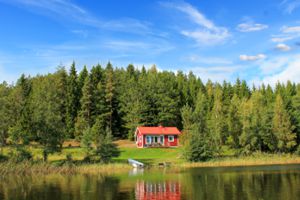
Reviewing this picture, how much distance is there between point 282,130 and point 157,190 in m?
40.5

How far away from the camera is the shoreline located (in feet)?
141

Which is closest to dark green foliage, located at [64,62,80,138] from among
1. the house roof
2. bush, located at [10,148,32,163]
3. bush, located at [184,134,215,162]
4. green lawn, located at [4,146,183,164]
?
green lawn, located at [4,146,183,164]

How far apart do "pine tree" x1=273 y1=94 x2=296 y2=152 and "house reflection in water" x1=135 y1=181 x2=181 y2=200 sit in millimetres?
35525

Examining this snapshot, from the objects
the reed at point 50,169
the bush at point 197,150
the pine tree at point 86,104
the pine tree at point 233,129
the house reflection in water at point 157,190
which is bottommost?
the house reflection in water at point 157,190

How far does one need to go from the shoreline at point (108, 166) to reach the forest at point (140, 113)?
270 centimetres

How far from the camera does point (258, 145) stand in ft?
206

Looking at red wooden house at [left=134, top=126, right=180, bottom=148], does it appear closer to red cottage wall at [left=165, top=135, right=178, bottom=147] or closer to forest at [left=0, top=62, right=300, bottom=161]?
red cottage wall at [left=165, top=135, right=178, bottom=147]

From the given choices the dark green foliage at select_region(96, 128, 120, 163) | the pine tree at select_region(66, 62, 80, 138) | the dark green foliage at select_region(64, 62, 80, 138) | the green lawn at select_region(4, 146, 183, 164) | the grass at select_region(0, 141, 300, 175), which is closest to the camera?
the grass at select_region(0, 141, 300, 175)

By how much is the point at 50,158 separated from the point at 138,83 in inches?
1531

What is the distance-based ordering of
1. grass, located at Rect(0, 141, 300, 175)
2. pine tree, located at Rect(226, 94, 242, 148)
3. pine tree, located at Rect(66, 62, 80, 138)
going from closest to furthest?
grass, located at Rect(0, 141, 300, 175)
pine tree, located at Rect(226, 94, 242, 148)
pine tree, located at Rect(66, 62, 80, 138)

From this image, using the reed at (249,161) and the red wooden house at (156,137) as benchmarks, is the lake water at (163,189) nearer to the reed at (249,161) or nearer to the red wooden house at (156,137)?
the reed at (249,161)

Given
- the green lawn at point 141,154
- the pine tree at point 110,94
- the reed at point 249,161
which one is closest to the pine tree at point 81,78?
the pine tree at point 110,94

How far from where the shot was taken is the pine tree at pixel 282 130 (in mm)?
62000

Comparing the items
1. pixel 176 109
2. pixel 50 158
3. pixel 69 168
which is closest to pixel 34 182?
pixel 69 168
